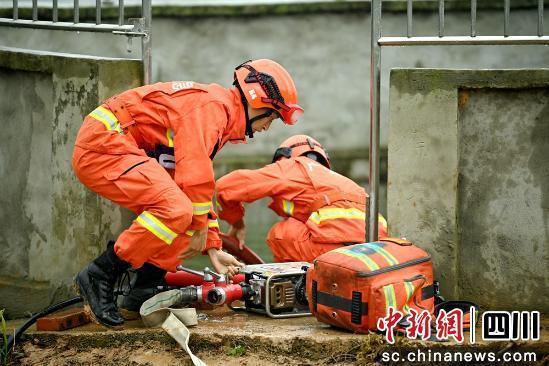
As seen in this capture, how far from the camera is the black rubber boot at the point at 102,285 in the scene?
5.50 m

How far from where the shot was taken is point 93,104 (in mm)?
6066

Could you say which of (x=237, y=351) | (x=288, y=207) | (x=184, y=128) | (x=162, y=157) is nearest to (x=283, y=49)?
(x=288, y=207)

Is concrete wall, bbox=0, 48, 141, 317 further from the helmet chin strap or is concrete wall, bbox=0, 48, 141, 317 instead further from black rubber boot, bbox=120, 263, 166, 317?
the helmet chin strap

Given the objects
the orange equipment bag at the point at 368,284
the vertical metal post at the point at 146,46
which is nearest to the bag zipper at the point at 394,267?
the orange equipment bag at the point at 368,284

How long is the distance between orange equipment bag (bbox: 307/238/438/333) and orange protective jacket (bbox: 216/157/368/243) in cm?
128

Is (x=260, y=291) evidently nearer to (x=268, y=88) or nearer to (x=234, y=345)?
(x=234, y=345)

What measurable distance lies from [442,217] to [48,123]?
253 cm

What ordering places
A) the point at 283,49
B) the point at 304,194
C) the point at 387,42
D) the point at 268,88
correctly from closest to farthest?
1. the point at 268,88
2. the point at 387,42
3. the point at 304,194
4. the point at 283,49

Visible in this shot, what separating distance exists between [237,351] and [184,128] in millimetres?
1241

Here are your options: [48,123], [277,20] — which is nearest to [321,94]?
[277,20]

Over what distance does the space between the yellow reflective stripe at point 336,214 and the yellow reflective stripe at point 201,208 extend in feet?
4.99

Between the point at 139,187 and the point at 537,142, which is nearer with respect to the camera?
the point at 139,187

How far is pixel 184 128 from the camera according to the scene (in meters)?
5.46

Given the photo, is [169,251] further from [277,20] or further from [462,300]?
[277,20]
